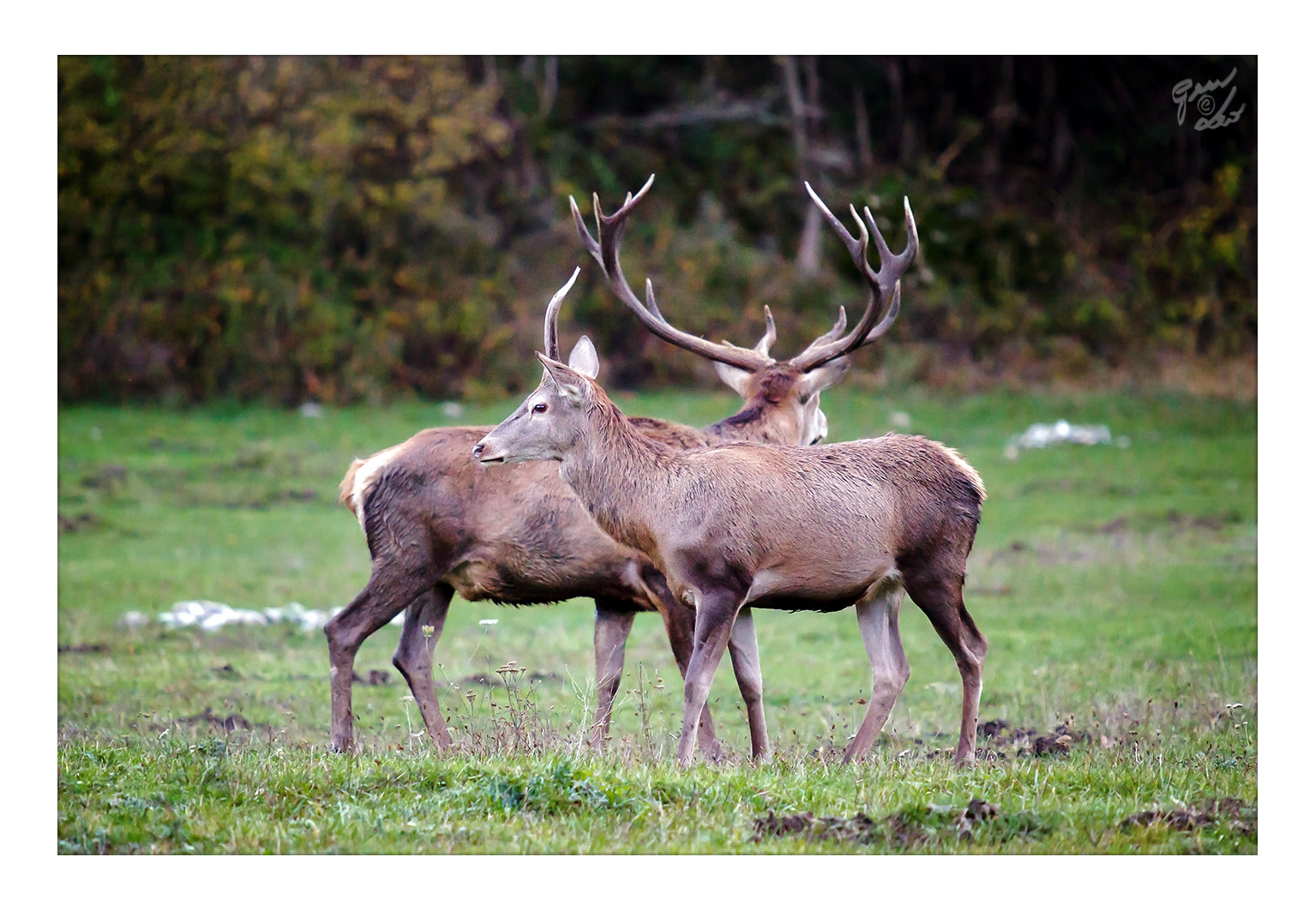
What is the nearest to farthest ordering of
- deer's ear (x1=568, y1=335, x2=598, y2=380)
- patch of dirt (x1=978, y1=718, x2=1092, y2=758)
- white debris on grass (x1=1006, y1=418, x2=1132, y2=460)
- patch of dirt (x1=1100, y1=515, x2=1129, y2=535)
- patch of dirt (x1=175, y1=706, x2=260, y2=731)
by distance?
patch of dirt (x1=978, y1=718, x2=1092, y2=758) < deer's ear (x1=568, y1=335, x2=598, y2=380) < patch of dirt (x1=175, y1=706, x2=260, y2=731) < patch of dirt (x1=1100, y1=515, x2=1129, y2=535) < white debris on grass (x1=1006, y1=418, x2=1132, y2=460)

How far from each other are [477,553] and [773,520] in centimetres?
198

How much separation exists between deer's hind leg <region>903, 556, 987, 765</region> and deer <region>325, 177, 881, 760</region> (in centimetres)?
132

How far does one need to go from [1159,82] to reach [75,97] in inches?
532

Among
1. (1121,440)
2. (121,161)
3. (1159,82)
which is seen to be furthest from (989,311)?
(121,161)

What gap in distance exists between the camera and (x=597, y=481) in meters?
7.79

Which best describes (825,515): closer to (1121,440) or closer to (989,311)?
(1121,440)

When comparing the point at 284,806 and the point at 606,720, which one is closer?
the point at 284,806

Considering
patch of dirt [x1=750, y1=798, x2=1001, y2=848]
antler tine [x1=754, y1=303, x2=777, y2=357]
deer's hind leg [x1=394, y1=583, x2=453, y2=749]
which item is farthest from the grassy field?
antler tine [x1=754, y1=303, x2=777, y2=357]

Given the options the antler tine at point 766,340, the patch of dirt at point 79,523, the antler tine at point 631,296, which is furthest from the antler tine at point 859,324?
the patch of dirt at point 79,523

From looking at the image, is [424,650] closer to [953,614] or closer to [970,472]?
[953,614]

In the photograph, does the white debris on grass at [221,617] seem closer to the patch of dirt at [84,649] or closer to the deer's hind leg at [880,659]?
the patch of dirt at [84,649]

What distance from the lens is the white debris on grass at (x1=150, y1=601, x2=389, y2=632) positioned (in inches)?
530

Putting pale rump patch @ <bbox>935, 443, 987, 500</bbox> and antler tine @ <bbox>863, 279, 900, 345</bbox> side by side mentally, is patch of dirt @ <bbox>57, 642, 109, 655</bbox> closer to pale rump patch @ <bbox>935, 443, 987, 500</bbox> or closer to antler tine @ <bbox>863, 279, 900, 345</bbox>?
antler tine @ <bbox>863, 279, 900, 345</bbox>

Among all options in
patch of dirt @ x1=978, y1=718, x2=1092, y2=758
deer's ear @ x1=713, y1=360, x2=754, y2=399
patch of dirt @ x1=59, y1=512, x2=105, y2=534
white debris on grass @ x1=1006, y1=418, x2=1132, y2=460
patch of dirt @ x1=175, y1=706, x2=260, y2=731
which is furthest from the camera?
white debris on grass @ x1=1006, y1=418, x2=1132, y2=460
